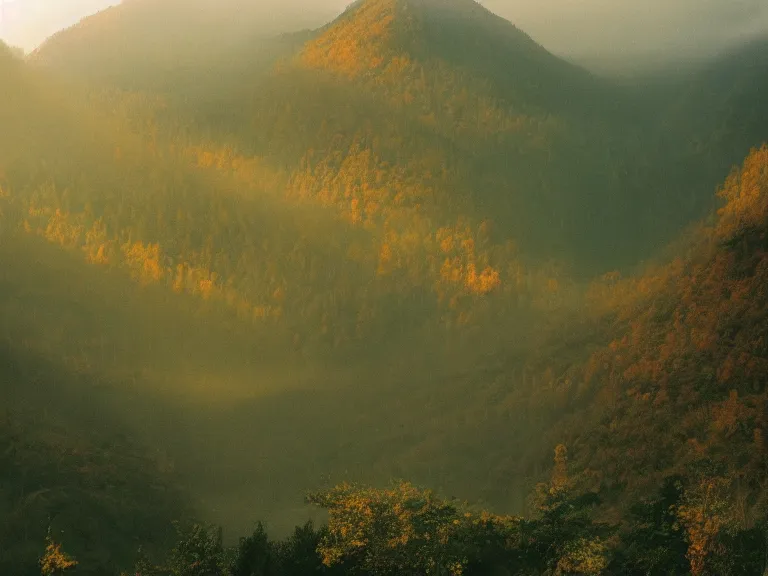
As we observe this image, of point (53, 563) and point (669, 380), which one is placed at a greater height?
point (669, 380)

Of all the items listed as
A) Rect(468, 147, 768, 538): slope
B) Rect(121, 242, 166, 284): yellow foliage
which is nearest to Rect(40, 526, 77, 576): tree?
Rect(468, 147, 768, 538): slope

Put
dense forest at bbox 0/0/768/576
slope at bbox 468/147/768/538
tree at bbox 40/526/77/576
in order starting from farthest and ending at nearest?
slope at bbox 468/147/768/538 < tree at bbox 40/526/77/576 < dense forest at bbox 0/0/768/576

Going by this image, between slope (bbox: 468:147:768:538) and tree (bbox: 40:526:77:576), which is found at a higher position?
slope (bbox: 468:147:768:538)

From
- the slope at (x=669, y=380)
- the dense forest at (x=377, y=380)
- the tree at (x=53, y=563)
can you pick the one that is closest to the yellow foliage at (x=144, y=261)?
the dense forest at (x=377, y=380)

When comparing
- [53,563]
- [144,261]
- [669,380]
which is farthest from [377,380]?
[53,563]

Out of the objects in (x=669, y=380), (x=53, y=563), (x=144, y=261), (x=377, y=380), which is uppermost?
(x=669, y=380)

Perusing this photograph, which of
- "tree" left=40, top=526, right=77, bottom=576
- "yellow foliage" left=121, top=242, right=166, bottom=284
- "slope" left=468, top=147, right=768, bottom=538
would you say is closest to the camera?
"tree" left=40, top=526, right=77, bottom=576

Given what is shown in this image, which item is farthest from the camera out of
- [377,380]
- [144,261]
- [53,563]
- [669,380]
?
[144,261]

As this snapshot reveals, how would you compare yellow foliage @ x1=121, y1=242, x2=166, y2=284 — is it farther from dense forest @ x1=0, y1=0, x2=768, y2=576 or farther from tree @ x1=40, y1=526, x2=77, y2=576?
tree @ x1=40, y1=526, x2=77, y2=576

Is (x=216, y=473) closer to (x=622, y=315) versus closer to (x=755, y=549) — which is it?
(x=622, y=315)

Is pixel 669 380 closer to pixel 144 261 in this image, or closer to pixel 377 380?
pixel 377 380
